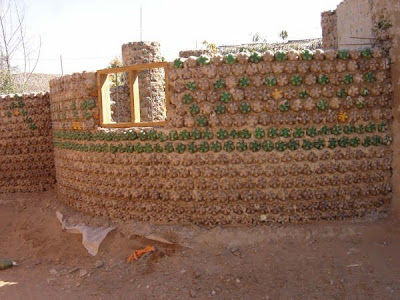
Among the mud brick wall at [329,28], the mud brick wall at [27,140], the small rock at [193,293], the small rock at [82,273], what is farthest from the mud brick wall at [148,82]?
the small rock at [193,293]

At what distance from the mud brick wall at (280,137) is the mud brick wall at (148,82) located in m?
4.54

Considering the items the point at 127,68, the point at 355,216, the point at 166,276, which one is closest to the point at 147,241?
the point at 166,276

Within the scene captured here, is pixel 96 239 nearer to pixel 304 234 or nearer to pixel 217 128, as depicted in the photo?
pixel 217 128

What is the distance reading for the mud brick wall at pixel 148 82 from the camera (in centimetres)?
1067

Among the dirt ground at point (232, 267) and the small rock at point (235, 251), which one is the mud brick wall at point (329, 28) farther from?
the small rock at point (235, 251)

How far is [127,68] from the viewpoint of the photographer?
6.50 metres

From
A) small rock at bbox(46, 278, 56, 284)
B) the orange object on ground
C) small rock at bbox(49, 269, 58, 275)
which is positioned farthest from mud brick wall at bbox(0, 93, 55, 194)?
the orange object on ground

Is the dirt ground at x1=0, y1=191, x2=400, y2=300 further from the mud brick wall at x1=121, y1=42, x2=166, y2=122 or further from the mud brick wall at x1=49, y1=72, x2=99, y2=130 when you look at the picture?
the mud brick wall at x1=121, y1=42, x2=166, y2=122

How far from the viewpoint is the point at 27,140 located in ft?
29.2

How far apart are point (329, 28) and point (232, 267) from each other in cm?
512

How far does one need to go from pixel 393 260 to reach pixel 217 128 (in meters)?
2.76

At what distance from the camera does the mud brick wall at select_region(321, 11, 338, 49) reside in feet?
26.9

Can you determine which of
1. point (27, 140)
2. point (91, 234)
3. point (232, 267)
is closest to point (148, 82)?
point (27, 140)

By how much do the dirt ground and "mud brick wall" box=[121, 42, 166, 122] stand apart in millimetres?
4544
